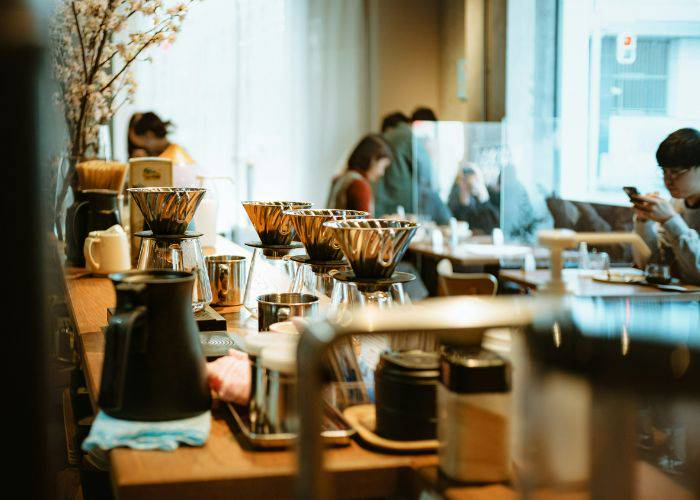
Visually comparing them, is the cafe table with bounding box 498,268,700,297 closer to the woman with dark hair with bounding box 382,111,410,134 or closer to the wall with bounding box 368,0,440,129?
the woman with dark hair with bounding box 382,111,410,134

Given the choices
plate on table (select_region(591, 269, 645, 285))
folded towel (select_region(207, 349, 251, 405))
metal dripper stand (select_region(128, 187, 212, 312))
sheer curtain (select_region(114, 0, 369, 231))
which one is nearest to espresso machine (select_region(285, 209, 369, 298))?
metal dripper stand (select_region(128, 187, 212, 312))

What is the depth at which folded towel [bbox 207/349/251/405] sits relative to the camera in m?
1.03

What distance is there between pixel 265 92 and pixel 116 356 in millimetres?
6212

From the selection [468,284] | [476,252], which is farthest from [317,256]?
[476,252]

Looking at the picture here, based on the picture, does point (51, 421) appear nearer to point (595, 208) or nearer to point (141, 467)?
point (141, 467)

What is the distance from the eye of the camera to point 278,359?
2.94 ft

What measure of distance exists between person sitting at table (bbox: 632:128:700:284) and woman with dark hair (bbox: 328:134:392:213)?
6.28 feet

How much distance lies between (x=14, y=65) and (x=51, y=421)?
152 mm

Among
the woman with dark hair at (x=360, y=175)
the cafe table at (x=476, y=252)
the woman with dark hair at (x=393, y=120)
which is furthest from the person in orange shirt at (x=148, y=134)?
the woman with dark hair at (x=393, y=120)

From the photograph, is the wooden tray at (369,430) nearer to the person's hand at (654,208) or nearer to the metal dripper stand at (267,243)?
the metal dripper stand at (267,243)

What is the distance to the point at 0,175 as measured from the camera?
0.34 m

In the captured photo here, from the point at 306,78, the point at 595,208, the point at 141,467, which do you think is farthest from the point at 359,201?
the point at 141,467

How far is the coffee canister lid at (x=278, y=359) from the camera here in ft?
2.90

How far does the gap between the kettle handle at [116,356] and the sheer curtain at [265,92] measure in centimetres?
561
